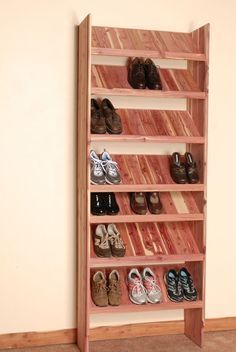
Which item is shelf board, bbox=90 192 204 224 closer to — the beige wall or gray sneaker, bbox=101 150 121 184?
gray sneaker, bbox=101 150 121 184

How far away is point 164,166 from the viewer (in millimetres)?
3598

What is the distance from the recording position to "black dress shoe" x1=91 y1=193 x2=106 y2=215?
10.9 feet

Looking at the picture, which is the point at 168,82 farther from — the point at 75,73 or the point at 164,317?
the point at 164,317

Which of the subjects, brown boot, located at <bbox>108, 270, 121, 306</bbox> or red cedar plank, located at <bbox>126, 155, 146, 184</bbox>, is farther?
red cedar plank, located at <bbox>126, 155, 146, 184</bbox>

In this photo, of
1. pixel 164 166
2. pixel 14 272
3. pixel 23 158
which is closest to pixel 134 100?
pixel 164 166

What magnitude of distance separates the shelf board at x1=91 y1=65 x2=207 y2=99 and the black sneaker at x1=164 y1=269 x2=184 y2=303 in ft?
3.81

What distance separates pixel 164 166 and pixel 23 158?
0.92m

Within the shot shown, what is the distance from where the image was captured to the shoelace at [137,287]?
340 cm

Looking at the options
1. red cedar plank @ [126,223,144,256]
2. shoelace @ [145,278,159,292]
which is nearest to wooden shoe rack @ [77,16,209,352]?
red cedar plank @ [126,223,144,256]

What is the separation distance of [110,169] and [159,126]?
459 mm

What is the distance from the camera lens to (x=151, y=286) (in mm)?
3449

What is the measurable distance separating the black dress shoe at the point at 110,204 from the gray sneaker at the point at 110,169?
13cm

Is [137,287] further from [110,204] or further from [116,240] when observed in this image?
→ [110,204]

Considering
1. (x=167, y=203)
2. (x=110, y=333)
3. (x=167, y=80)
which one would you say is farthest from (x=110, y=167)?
(x=110, y=333)
